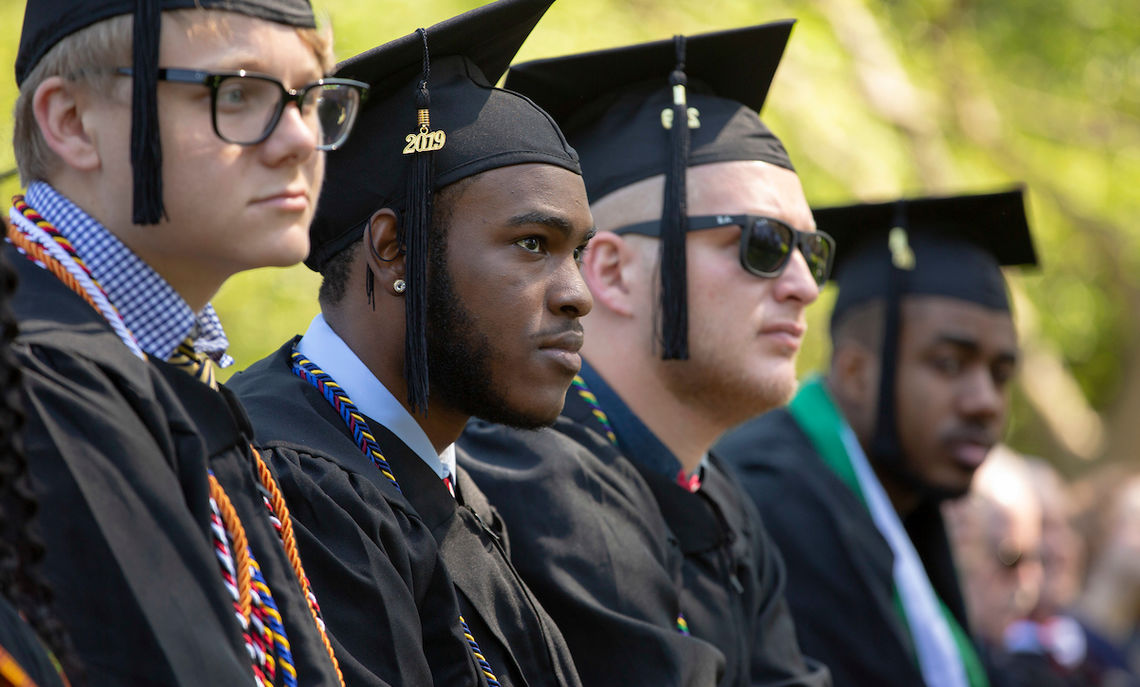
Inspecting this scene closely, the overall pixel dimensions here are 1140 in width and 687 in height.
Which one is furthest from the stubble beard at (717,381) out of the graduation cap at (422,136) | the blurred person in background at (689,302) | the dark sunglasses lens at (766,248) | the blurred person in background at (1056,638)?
the blurred person in background at (1056,638)

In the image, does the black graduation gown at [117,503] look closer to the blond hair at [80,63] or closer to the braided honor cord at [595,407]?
the blond hair at [80,63]

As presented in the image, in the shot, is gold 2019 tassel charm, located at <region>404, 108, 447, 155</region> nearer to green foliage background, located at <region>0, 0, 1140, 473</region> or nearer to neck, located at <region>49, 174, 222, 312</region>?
neck, located at <region>49, 174, 222, 312</region>

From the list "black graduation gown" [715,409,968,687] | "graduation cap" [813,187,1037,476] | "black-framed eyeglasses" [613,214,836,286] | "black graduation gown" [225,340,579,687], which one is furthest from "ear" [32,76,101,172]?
"graduation cap" [813,187,1037,476]

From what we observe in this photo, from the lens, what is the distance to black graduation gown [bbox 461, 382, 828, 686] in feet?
9.50

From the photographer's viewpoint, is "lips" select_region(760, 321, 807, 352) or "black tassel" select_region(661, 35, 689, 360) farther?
"lips" select_region(760, 321, 807, 352)

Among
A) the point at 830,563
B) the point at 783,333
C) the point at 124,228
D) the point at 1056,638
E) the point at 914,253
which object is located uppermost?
the point at 914,253

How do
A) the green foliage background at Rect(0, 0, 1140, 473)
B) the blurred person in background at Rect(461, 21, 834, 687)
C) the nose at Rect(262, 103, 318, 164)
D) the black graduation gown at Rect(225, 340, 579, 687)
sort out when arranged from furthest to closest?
the green foliage background at Rect(0, 0, 1140, 473), the blurred person in background at Rect(461, 21, 834, 687), the black graduation gown at Rect(225, 340, 579, 687), the nose at Rect(262, 103, 318, 164)

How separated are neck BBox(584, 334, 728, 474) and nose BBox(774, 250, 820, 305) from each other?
34 cm

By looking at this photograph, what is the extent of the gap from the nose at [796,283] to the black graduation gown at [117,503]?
2120 mm

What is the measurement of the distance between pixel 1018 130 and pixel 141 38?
10.3m

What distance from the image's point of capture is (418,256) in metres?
2.54

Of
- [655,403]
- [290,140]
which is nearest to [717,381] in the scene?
[655,403]

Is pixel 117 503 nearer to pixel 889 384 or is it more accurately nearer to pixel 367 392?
pixel 367 392

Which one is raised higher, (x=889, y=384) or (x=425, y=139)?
(x=425, y=139)
